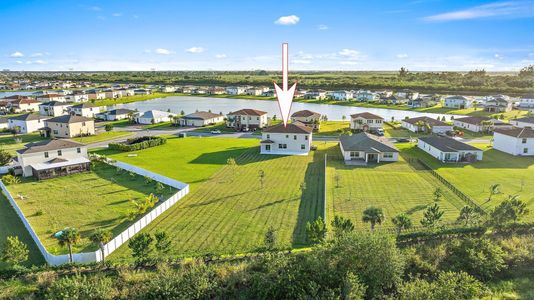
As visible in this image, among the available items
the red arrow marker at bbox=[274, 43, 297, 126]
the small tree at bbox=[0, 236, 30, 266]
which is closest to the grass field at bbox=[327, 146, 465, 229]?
the red arrow marker at bbox=[274, 43, 297, 126]

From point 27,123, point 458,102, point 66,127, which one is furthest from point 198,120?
point 458,102

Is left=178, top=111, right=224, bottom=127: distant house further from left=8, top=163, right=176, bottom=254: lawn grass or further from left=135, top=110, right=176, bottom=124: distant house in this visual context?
left=8, top=163, right=176, bottom=254: lawn grass

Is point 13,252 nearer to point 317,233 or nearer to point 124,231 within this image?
point 124,231

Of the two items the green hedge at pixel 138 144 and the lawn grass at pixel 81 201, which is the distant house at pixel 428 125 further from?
the lawn grass at pixel 81 201

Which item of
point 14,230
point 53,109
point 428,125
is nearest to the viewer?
point 14,230

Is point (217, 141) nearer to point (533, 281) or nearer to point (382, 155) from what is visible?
point (382, 155)

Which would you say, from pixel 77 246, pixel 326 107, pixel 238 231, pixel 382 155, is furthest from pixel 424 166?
pixel 326 107
